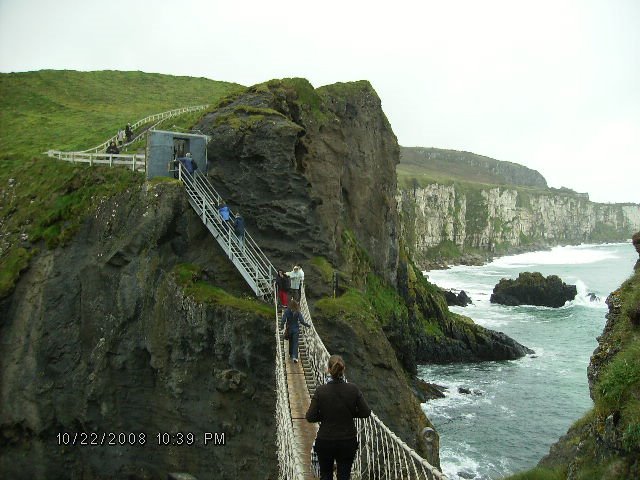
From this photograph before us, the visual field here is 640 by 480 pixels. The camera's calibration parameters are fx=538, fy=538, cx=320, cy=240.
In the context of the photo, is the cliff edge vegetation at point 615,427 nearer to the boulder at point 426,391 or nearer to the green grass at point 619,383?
the green grass at point 619,383

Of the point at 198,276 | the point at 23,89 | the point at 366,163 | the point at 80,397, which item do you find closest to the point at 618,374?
the point at 198,276

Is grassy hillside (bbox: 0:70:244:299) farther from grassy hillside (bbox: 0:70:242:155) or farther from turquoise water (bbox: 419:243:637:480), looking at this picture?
turquoise water (bbox: 419:243:637:480)

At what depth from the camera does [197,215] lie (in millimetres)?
18984

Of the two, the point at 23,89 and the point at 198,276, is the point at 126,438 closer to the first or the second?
the point at 198,276

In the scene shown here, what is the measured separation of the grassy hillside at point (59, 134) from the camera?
20.4 meters

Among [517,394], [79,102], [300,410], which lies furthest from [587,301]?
[300,410]

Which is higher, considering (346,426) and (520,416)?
(346,426)

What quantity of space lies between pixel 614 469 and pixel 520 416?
78.3 feet

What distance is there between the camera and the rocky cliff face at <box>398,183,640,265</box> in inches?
4843

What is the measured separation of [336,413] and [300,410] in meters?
4.90

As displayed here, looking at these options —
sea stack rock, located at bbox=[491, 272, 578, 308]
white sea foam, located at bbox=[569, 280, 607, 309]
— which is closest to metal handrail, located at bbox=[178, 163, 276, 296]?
sea stack rock, located at bbox=[491, 272, 578, 308]

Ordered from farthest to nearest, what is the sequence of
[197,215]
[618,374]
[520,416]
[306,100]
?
1. [520,416]
2. [306,100]
3. [197,215]
4. [618,374]

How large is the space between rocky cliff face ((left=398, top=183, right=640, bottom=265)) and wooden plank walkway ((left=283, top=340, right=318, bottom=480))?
88.6 metres

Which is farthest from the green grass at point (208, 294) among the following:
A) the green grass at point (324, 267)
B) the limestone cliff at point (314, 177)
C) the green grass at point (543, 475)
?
the green grass at point (543, 475)
